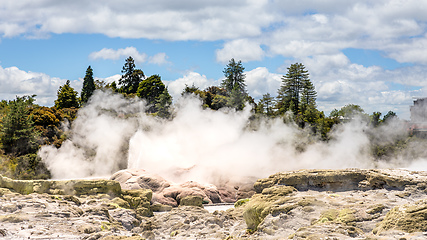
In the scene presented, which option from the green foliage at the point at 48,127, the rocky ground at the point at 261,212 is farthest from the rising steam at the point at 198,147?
the rocky ground at the point at 261,212

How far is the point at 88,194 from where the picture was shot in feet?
62.5

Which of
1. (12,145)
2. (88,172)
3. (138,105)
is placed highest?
(138,105)

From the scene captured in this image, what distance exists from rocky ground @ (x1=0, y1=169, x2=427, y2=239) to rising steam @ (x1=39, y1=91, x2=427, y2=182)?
1026 centimetres

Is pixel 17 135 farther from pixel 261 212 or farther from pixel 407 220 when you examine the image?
pixel 407 220

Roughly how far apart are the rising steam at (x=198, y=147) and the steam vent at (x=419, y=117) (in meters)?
1.17

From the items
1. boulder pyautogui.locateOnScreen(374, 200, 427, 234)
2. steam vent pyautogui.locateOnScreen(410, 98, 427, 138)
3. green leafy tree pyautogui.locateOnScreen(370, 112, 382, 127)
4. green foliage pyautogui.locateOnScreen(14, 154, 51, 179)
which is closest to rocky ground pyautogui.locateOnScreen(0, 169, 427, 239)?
boulder pyautogui.locateOnScreen(374, 200, 427, 234)

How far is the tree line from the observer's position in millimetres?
32781

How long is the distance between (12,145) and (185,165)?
1397cm

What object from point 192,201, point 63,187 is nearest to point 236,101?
point 192,201

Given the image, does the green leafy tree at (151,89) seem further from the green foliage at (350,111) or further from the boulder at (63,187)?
the boulder at (63,187)

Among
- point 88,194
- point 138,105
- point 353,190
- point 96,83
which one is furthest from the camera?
point 96,83

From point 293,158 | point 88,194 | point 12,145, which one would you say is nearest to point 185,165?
point 293,158

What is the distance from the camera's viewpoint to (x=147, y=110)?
52.0 metres

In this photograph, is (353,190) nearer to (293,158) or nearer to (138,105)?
(293,158)
